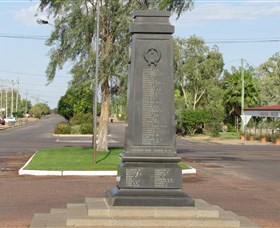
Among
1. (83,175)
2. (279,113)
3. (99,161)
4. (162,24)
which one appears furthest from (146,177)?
(279,113)

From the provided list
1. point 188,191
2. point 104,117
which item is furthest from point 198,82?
point 188,191

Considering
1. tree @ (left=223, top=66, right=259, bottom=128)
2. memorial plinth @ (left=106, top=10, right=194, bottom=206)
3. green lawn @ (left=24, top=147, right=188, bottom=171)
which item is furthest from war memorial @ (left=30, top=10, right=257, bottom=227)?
tree @ (left=223, top=66, right=259, bottom=128)

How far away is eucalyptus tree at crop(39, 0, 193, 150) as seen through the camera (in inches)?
1078

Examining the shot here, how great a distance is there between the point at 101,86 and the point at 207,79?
1981 inches

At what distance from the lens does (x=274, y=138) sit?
184ft

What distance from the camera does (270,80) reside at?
93.8 meters

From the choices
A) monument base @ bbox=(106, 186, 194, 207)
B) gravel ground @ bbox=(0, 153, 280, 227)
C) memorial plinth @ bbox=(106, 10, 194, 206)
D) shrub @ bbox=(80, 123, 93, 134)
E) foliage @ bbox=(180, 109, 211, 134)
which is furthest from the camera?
foliage @ bbox=(180, 109, 211, 134)

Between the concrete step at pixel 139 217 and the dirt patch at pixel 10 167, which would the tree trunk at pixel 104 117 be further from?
the concrete step at pixel 139 217

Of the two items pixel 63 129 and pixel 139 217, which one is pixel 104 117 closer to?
pixel 139 217

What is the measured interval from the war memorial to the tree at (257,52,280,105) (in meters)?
81.2

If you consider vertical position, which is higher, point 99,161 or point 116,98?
point 116,98

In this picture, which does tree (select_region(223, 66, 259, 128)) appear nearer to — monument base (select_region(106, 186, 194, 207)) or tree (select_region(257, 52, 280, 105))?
tree (select_region(257, 52, 280, 105))

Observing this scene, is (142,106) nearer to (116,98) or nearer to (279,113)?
(116,98)

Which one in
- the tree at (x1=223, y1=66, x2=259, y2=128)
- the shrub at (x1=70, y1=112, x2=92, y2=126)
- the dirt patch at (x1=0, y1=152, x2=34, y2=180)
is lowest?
the dirt patch at (x1=0, y1=152, x2=34, y2=180)
